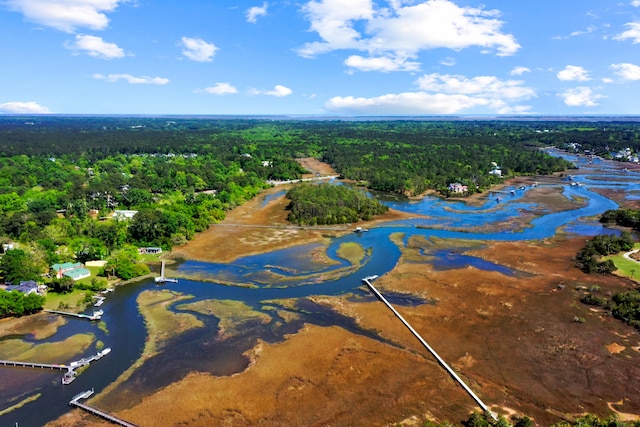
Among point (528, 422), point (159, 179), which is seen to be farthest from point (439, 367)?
point (159, 179)

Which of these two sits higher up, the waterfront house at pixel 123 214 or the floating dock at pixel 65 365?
the waterfront house at pixel 123 214

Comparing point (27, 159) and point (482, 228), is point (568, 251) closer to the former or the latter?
point (482, 228)

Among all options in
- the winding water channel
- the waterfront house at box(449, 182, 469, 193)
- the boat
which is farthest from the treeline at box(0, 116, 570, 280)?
the boat

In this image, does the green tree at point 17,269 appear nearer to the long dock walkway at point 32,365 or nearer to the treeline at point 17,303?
the treeline at point 17,303

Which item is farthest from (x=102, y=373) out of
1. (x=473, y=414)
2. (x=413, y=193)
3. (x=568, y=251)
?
(x=413, y=193)

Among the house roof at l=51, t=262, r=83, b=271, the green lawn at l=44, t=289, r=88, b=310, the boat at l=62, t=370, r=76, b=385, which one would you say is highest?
the house roof at l=51, t=262, r=83, b=271

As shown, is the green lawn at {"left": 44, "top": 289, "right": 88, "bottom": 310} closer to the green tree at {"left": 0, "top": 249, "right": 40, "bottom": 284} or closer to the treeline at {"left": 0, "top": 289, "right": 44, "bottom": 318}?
the treeline at {"left": 0, "top": 289, "right": 44, "bottom": 318}

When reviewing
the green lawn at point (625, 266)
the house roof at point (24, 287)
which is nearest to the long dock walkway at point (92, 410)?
the house roof at point (24, 287)

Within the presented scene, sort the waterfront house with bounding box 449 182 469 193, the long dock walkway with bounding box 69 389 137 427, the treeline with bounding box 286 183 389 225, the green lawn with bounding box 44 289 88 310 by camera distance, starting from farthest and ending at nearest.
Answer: the waterfront house with bounding box 449 182 469 193 < the treeline with bounding box 286 183 389 225 < the green lawn with bounding box 44 289 88 310 < the long dock walkway with bounding box 69 389 137 427
